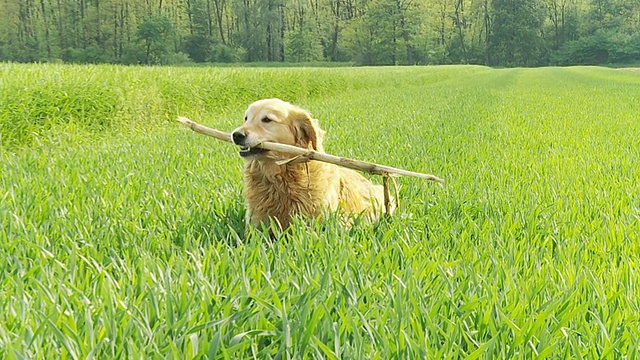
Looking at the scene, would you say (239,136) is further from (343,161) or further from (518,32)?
(518,32)

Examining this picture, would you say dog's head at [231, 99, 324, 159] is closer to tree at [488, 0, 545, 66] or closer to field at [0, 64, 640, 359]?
field at [0, 64, 640, 359]

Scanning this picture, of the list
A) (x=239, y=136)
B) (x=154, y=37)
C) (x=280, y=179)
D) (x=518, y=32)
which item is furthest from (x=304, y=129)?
(x=518, y=32)

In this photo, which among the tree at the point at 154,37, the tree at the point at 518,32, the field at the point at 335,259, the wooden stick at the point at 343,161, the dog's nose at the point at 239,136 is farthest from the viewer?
the tree at the point at 518,32

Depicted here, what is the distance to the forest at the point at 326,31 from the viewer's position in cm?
6888

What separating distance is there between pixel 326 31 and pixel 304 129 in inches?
3317

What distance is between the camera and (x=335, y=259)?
2.52 meters

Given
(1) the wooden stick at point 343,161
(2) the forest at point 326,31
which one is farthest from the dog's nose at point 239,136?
(2) the forest at point 326,31

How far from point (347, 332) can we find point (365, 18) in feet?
279

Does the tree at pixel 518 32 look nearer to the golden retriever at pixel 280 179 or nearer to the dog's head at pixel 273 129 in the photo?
the dog's head at pixel 273 129

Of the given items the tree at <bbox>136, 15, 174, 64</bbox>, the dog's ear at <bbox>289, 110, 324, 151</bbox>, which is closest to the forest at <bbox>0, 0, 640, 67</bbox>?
the tree at <bbox>136, 15, 174, 64</bbox>

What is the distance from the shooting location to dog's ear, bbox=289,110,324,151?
12.6ft

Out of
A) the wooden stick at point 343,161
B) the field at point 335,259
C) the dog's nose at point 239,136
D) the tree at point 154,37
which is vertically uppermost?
the tree at point 154,37

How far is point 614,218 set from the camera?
3635 mm

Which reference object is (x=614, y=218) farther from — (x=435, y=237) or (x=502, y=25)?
(x=502, y=25)
